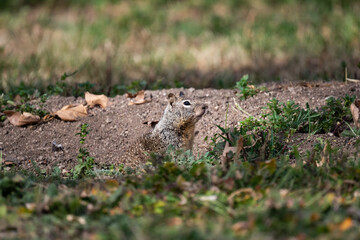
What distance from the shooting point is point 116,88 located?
679cm

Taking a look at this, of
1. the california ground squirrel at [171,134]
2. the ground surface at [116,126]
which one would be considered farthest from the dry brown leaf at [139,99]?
the california ground squirrel at [171,134]

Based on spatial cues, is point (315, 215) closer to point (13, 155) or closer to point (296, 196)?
point (296, 196)

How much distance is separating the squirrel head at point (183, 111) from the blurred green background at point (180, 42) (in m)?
1.53

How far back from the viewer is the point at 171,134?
5.04 meters

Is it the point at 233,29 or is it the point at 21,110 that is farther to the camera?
the point at 233,29

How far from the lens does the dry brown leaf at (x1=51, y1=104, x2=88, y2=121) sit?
5.63 meters

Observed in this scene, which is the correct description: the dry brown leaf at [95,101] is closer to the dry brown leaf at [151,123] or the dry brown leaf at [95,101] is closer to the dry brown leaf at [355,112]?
the dry brown leaf at [151,123]

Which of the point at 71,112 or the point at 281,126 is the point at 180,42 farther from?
the point at 281,126

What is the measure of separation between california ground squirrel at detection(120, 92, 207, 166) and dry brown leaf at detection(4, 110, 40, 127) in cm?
119

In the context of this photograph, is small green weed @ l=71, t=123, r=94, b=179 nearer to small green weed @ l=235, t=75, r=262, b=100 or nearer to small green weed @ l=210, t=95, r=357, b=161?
small green weed @ l=210, t=95, r=357, b=161

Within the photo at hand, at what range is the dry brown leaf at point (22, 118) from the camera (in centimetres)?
558

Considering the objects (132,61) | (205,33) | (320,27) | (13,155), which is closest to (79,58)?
(132,61)

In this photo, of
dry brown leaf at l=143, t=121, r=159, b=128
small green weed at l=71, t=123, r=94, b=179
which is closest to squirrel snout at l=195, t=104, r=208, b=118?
dry brown leaf at l=143, t=121, r=159, b=128

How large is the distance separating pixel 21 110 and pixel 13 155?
67 cm
